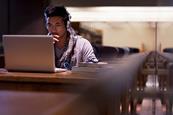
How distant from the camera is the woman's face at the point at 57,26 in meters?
2.62

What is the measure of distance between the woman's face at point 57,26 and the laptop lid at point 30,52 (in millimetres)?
604

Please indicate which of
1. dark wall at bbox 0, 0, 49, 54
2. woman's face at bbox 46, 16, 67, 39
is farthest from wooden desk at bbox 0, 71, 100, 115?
dark wall at bbox 0, 0, 49, 54

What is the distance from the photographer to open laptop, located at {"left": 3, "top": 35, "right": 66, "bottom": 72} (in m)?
1.95

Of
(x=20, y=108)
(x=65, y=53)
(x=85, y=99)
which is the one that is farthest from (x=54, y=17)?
(x=85, y=99)

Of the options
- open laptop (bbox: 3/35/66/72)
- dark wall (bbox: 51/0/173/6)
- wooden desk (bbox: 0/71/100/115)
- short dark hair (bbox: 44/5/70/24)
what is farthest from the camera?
dark wall (bbox: 51/0/173/6)

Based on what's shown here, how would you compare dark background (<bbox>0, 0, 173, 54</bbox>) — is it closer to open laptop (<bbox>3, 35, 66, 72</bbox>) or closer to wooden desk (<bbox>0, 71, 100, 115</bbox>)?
open laptop (<bbox>3, 35, 66, 72</bbox>)

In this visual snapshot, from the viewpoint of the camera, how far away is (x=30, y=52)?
6.55ft

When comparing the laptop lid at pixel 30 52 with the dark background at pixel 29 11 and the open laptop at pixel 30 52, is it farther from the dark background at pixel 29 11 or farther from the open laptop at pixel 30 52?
the dark background at pixel 29 11

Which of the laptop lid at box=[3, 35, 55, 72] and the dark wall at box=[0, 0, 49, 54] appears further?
the dark wall at box=[0, 0, 49, 54]

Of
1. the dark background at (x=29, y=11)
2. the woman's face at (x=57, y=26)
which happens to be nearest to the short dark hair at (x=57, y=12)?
Result: the woman's face at (x=57, y=26)

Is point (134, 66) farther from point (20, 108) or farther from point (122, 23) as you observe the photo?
point (122, 23)

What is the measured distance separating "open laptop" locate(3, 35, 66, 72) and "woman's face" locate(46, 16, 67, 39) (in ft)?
1.98

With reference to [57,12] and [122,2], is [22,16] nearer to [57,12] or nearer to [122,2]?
[122,2]

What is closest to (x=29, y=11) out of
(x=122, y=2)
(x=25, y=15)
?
(x=25, y=15)
